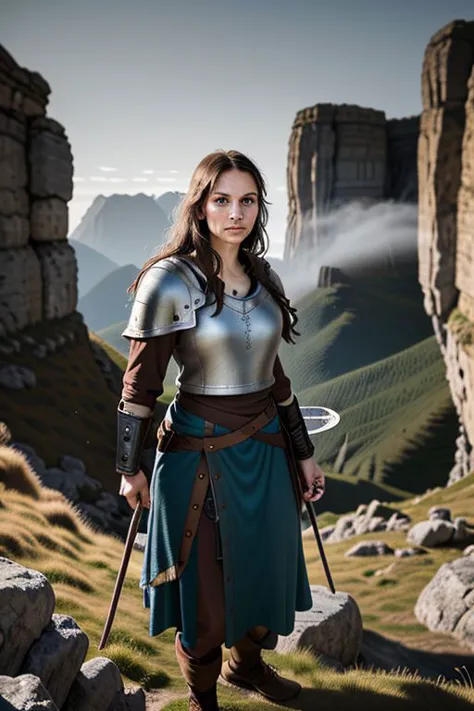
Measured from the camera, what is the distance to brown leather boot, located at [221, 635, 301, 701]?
3654mm

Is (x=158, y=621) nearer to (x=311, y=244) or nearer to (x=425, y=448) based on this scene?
(x=425, y=448)

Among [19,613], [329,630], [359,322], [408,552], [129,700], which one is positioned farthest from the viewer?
[359,322]

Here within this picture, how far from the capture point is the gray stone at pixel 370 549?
13648 millimetres

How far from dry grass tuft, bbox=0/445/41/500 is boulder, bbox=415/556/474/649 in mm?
5474

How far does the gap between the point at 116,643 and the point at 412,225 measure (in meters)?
72.7

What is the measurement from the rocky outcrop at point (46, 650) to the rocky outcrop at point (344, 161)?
236 ft

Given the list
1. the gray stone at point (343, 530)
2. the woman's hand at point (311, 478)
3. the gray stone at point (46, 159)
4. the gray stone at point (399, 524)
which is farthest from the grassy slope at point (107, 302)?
the woman's hand at point (311, 478)

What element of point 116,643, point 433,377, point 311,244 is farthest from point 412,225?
point 116,643

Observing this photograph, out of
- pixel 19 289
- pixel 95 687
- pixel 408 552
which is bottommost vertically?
pixel 408 552

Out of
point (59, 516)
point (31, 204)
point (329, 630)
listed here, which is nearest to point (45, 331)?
point (31, 204)

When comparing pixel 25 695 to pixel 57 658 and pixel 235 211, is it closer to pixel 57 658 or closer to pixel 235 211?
pixel 57 658

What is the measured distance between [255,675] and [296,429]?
4.64ft

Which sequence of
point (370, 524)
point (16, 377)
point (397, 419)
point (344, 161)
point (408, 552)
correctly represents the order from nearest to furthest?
1. point (408, 552)
2. point (16, 377)
3. point (370, 524)
4. point (397, 419)
5. point (344, 161)

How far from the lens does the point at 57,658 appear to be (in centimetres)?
295
